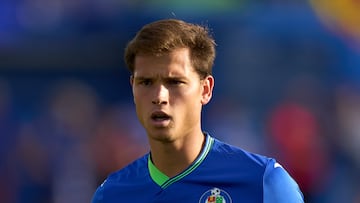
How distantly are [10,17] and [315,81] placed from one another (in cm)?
384

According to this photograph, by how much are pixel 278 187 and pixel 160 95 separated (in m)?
0.76

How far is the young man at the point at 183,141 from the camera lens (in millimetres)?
5188

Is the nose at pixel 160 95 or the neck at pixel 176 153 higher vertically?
the nose at pixel 160 95

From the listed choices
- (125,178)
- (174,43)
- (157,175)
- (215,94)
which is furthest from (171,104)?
(215,94)

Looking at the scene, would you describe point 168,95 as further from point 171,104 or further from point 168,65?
point 168,65

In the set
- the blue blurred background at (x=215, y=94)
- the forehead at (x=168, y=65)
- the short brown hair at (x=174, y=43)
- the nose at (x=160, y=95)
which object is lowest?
the nose at (x=160, y=95)

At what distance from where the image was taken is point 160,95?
5176mm

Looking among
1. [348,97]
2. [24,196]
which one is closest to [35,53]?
[24,196]

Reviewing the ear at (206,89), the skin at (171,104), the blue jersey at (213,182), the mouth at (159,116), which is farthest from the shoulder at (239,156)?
the mouth at (159,116)

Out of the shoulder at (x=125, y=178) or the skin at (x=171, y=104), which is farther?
the shoulder at (x=125, y=178)

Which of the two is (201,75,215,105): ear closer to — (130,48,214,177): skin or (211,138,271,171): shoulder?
(130,48,214,177): skin

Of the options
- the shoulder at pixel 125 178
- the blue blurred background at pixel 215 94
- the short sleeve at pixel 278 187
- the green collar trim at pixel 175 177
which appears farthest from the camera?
the blue blurred background at pixel 215 94

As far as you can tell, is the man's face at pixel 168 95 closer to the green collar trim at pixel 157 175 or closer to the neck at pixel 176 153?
the neck at pixel 176 153

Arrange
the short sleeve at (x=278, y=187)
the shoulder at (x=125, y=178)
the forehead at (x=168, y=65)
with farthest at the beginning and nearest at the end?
the shoulder at (x=125, y=178), the forehead at (x=168, y=65), the short sleeve at (x=278, y=187)
